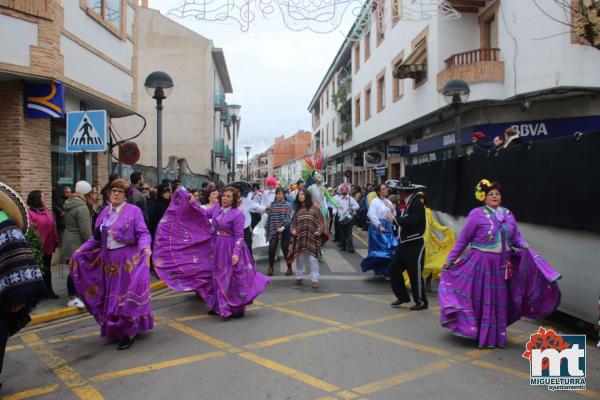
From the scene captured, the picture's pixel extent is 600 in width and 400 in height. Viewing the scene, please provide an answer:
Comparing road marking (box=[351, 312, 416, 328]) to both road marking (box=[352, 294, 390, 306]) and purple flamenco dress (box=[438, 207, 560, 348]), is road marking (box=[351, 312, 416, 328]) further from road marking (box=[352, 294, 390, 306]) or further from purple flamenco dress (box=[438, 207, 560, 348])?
purple flamenco dress (box=[438, 207, 560, 348])

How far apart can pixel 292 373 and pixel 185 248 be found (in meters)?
3.15

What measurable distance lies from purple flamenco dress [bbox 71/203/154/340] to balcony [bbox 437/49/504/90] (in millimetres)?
12508

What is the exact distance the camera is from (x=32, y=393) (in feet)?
13.2

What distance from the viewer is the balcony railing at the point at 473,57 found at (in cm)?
1498

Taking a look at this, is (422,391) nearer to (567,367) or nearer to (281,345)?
(567,367)

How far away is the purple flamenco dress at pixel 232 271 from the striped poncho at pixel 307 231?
6.67 ft

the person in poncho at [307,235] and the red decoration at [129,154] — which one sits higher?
the red decoration at [129,154]

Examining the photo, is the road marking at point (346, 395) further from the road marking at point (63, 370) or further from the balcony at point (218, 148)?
the balcony at point (218, 148)

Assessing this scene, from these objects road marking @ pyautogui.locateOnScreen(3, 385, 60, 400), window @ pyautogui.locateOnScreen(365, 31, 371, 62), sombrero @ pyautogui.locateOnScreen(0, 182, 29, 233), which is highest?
window @ pyautogui.locateOnScreen(365, 31, 371, 62)

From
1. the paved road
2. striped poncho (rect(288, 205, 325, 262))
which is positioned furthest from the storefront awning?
the paved road

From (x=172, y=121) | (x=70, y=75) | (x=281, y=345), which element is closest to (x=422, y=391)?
(x=281, y=345)

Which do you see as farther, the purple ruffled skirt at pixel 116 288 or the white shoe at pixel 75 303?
the white shoe at pixel 75 303

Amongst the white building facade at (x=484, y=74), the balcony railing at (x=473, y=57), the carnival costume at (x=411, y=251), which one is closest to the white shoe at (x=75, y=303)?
the carnival costume at (x=411, y=251)

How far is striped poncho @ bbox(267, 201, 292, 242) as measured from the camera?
32.6 feet
